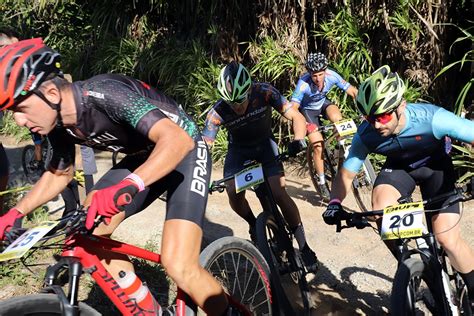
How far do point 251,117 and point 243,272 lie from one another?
1541 mm

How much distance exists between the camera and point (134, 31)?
11430mm

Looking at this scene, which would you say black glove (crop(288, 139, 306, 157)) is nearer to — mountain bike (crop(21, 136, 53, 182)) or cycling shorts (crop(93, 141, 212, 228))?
cycling shorts (crop(93, 141, 212, 228))

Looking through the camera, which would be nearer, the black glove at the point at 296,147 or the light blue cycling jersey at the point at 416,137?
the light blue cycling jersey at the point at 416,137

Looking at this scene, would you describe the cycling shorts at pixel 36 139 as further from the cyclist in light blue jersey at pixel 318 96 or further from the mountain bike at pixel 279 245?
the mountain bike at pixel 279 245

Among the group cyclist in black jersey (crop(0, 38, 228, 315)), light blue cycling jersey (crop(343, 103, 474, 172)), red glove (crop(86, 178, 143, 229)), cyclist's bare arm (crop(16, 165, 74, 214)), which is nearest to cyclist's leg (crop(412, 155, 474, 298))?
light blue cycling jersey (crop(343, 103, 474, 172))

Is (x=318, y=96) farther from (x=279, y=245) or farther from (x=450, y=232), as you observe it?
(x=450, y=232)

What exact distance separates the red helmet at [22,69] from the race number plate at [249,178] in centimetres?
174

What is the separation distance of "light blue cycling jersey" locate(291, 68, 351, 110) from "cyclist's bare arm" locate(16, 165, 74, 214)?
453cm

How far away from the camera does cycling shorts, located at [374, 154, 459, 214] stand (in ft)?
12.6

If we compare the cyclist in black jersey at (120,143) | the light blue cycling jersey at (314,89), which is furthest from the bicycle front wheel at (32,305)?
the light blue cycling jersey at (314,89)

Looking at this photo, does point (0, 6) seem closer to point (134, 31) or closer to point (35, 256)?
point (134, 31)

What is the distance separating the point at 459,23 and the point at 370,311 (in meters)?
5.21

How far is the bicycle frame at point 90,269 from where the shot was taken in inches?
103

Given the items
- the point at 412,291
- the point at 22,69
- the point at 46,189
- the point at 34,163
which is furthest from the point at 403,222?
the point at 34,163
